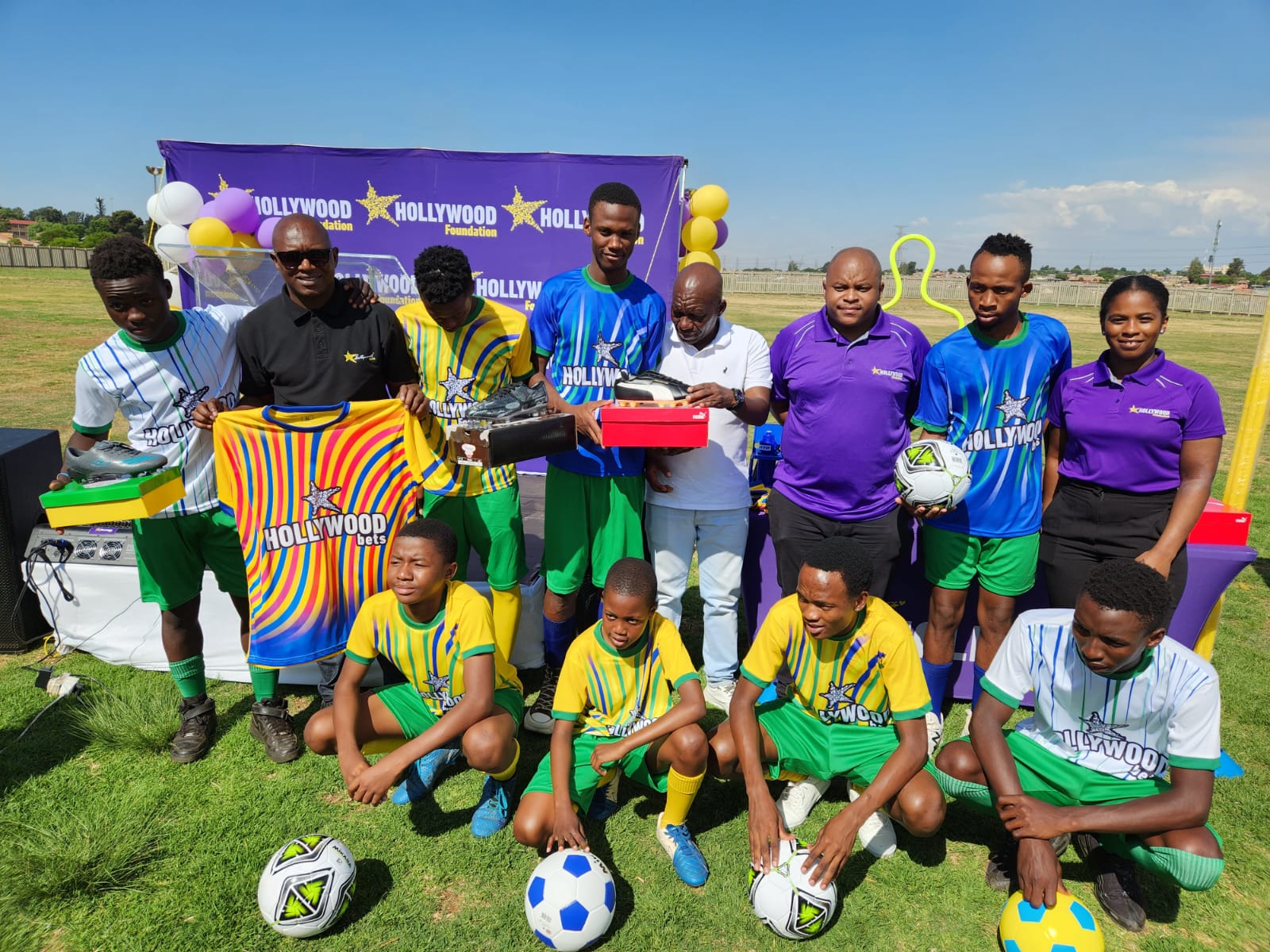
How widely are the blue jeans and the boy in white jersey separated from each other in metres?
1.39

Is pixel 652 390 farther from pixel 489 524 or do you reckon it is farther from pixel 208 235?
pixel 208 235

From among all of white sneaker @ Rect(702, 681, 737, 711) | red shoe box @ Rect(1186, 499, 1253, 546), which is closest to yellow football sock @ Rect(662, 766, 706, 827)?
white sneaker @ Rect(702, 681, 737, 711)

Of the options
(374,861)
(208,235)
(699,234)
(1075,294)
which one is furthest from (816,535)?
(1075,294)

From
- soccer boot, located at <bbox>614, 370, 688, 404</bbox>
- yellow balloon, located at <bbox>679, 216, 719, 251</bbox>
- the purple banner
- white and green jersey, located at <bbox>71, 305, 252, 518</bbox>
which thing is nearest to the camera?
white and green jersey, located at <bbox>71, 305, 252, 518</bbox>

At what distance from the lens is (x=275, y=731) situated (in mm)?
4051

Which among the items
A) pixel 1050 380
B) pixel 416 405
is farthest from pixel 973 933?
pixel 416 405

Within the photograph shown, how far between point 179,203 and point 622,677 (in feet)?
26.3

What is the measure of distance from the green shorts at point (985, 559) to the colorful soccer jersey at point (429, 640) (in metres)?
2.33

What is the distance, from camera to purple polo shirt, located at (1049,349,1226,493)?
3.50 m

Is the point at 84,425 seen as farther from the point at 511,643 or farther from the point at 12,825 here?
the point at 511,643

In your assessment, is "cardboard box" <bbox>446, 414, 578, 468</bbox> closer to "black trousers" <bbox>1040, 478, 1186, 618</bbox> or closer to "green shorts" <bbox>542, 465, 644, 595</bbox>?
"green shorts" <bbox>542, 465, 644, 595</bbox>

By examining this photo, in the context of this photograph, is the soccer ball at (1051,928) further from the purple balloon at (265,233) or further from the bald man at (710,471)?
the purple balloon at (265,233)

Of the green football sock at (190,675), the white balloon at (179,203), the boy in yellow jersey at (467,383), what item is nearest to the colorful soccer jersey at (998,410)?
the boy in yellow jersey at (467,383)

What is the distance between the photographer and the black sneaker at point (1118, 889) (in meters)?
3.08
